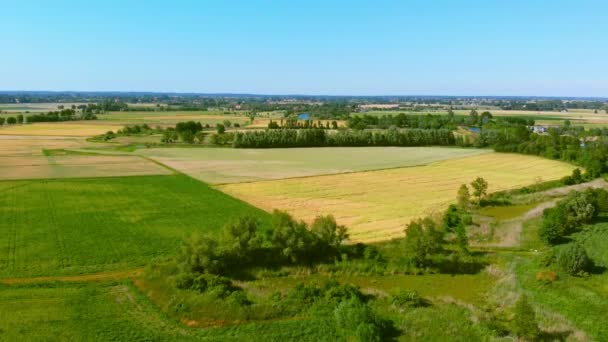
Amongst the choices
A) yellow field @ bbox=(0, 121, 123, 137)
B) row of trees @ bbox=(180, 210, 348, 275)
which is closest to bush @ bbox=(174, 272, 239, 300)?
row of trees @ bbox=(180, 210, 348, 275)

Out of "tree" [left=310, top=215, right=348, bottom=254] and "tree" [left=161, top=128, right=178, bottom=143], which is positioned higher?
"tree" [left=161, top=128, right=178, bottom=143]

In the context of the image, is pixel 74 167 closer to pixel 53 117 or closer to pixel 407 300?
pixel 407 300

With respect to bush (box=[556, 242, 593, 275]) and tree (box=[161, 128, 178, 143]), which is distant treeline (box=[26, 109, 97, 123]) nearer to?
tree (box=[161, 128, 178, 143])

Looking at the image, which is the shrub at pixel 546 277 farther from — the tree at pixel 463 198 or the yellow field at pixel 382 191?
the tree at pixel 463 198

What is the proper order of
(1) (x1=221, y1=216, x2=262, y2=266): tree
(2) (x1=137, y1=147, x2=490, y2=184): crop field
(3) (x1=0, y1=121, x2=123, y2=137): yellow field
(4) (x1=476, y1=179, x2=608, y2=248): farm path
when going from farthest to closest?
(3) (x1=0, y1=121, x2=123, y2=137): yellow field → (2) (x1=137, y1=147, x2=490, y2=184): crop field → (4) (x1=476, y1=179, x2=608, y2=248): farm path → (1) (x1=221, y1=216, x2=262, y2=266): tree

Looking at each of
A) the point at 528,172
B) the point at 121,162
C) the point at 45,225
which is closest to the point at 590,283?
the point at 45,225
